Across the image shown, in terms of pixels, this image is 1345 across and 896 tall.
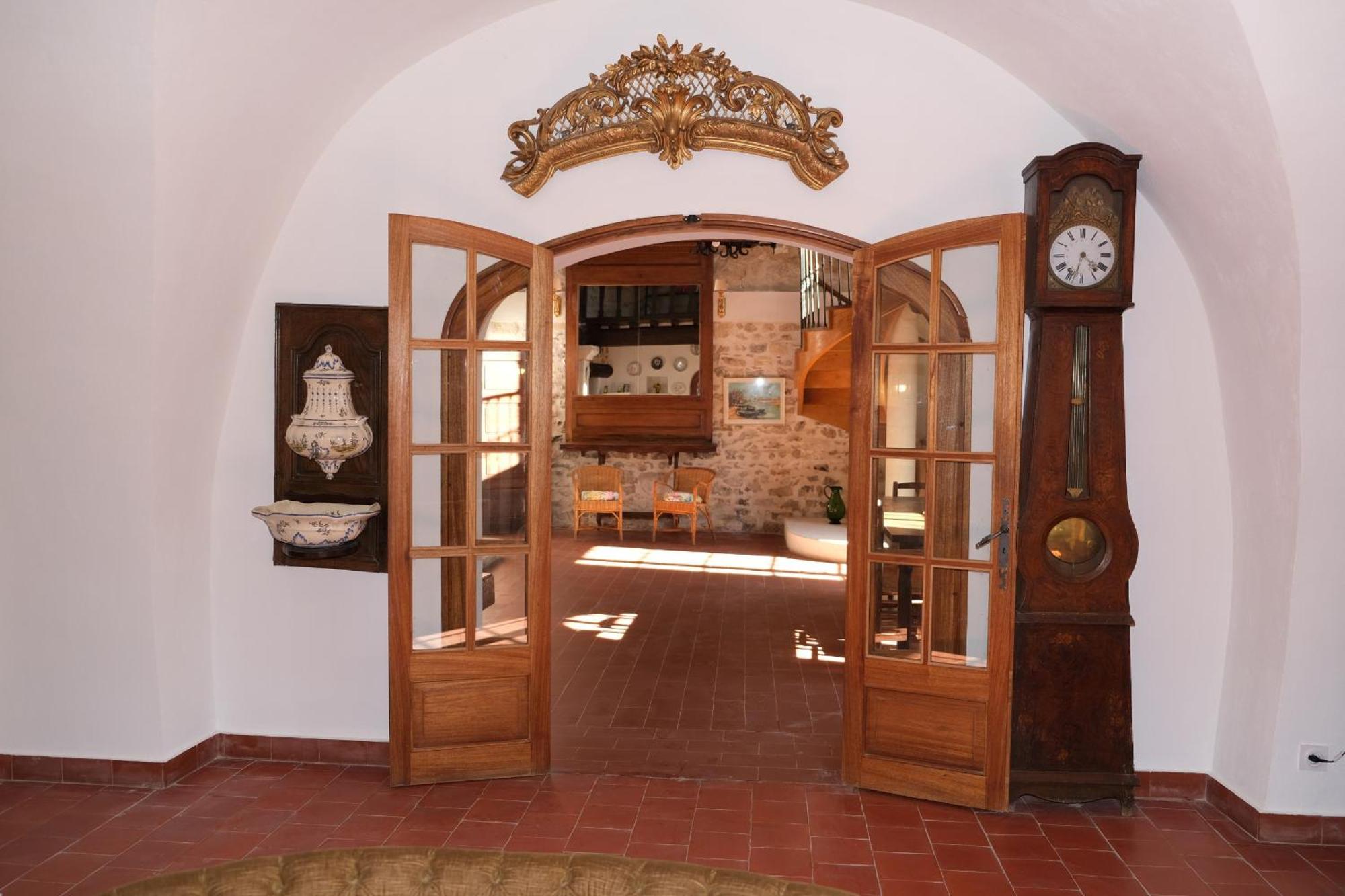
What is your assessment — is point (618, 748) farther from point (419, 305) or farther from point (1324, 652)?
point (1324, 652)

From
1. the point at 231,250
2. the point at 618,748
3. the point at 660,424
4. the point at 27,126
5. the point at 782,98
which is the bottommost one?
the point at 618,748

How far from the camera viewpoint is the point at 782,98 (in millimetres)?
4570

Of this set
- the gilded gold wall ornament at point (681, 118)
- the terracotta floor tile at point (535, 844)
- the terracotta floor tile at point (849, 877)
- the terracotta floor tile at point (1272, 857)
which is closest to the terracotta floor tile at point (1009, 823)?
the terracotta floor tile at point (849, 877)

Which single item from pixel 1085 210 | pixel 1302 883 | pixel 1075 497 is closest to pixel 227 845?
pixel 1075 497

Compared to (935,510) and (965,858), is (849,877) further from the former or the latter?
(935,510)

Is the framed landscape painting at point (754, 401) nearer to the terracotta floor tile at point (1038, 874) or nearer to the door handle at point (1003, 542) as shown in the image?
the door handle at point (1003, 542)

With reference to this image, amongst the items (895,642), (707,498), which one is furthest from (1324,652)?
(707,498)

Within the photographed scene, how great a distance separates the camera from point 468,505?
15.1ft

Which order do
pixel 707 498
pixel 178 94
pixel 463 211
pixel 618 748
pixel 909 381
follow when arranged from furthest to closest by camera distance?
pixel 707 498, pixel 618 748, pixel 463 211, pixel 909 381, pixel 178 94

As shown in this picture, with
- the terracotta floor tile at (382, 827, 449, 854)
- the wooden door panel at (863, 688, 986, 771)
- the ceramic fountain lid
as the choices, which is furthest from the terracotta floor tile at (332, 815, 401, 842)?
the wooden door panel at (863, 688, 986, 771)

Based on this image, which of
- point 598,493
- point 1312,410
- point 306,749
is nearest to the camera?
point 1312,410

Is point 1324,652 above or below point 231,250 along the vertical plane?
below

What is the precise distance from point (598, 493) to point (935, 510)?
8.08 m

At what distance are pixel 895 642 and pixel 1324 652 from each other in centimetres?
176
